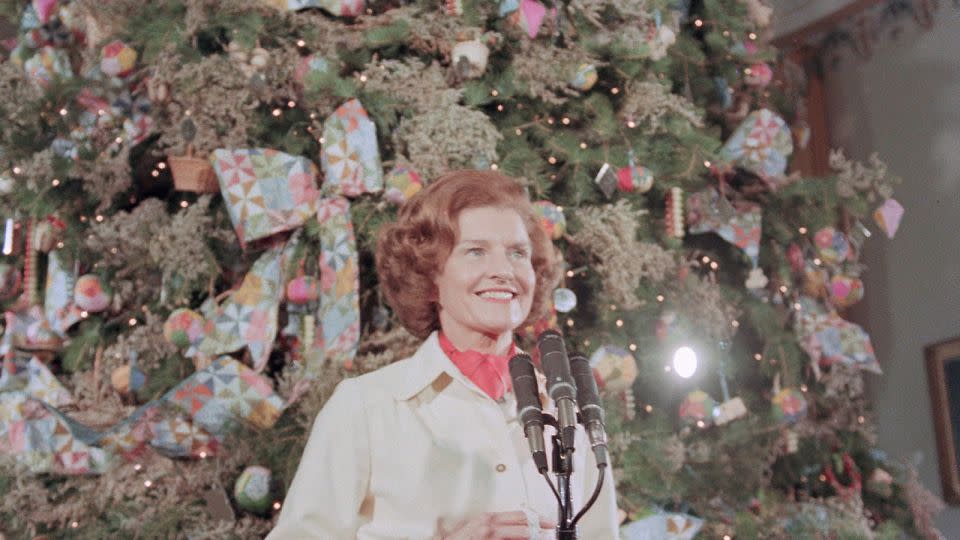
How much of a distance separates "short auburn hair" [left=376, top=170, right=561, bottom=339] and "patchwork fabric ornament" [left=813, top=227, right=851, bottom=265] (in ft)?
6.29

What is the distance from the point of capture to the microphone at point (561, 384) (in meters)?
1.42

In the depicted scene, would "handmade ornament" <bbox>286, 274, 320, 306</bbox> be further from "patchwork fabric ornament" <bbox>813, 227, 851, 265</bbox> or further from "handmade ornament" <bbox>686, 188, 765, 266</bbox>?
"patchwork fabric ornament" <bbox>813, 227, 851, 265</bbox>

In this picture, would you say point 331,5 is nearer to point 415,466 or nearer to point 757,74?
point 757,74

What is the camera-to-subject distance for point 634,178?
3.03 metres

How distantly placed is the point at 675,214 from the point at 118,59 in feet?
5.42

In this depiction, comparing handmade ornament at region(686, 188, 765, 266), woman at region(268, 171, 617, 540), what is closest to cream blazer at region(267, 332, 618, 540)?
woman at region(268, 171, 617, 540)

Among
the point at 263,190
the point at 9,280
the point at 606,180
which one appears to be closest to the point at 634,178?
the point at 606,180

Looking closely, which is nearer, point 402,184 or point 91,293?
point 402,184

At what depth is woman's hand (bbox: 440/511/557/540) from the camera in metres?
1.53

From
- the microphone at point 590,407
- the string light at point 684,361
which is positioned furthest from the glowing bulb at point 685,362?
the microphone at point 590,407

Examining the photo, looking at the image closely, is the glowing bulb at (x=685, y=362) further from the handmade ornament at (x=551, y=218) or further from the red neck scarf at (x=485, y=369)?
the red neck scarf at (x=485, y=369)

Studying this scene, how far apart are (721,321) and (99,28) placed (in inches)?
80.3

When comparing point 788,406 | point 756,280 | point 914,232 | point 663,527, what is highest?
point 914,232

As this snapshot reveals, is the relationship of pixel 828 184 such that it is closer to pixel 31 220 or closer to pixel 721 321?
pixel 721 321
